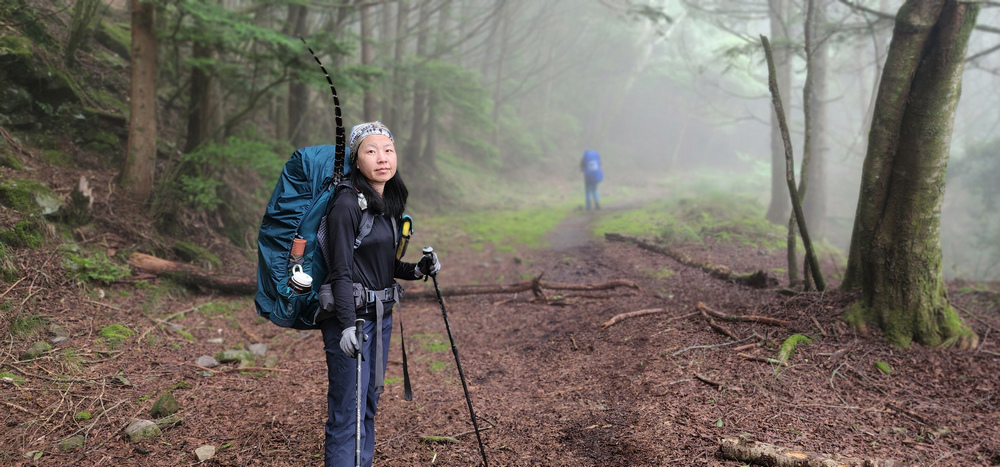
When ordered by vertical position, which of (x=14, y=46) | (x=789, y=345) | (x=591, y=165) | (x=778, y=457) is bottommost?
(x=778, y=457)

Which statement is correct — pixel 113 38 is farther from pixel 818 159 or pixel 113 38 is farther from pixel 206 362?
pixel 818 159

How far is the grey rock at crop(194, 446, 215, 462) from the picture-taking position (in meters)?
3.52

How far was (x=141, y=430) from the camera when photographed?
144 inches

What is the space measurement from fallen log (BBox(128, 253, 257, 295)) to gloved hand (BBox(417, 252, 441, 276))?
4.40m

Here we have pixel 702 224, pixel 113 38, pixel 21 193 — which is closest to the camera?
pixel 21 193

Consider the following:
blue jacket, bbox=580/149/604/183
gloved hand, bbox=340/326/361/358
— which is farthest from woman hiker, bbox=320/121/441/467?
blue jacket, bbox=580/149/604/183

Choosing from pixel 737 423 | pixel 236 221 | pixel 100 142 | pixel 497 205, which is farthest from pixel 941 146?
pixel 497 205

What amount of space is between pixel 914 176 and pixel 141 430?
6717 mm

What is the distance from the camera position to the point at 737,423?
3670 mm

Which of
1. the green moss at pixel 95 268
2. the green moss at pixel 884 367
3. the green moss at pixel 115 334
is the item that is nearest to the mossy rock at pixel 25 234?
the green moss at pixel 95 268

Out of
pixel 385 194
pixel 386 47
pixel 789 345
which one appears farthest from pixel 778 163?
pixel 385 194

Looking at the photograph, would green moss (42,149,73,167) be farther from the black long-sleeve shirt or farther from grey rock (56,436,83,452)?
the black long-sleeve shirt

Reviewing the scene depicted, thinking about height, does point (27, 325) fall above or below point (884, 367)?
below

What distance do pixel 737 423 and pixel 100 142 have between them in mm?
8787
